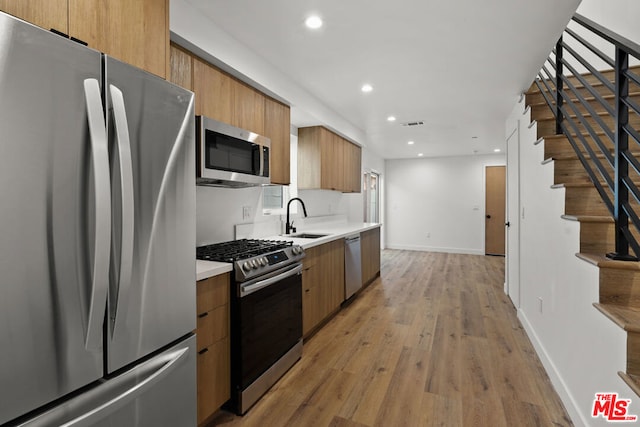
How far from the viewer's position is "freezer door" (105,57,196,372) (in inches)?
42.6

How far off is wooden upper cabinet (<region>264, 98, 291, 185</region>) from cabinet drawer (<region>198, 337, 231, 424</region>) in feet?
5.08

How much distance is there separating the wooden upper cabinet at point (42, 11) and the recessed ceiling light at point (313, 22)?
4.60ft

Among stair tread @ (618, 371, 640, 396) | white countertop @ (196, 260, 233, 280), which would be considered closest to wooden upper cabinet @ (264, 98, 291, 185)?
white countertop @ (196, 260, 233, 280)

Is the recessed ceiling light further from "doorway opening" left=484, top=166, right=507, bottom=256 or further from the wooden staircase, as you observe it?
"doorway opening" left=484, top=166, right=507, bottom=256

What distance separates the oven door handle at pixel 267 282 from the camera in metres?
1.91

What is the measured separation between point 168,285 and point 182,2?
1.68 meters

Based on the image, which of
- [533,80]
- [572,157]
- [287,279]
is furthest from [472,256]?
[287,279]

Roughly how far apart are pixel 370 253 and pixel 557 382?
2.83 meters

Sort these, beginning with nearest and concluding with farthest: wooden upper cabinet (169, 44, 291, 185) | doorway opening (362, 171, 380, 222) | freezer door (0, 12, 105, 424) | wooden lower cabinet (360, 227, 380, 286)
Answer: freezer door (0, 12, 105, 424) → wooden upper cabinet (169, 44, 291, 185) → wooden lower cabinet (360, 227, 380, 286) → doorway opening (362, 171, 380, 222)

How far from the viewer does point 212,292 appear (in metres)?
1.75

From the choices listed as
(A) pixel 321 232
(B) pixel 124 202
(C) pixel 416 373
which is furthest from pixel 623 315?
(A) pixel 321 232

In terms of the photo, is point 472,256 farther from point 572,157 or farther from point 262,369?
point 262,369

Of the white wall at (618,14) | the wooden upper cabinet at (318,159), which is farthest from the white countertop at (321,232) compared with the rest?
the white wall at (618,14)

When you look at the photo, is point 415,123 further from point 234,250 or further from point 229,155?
point 234,250
